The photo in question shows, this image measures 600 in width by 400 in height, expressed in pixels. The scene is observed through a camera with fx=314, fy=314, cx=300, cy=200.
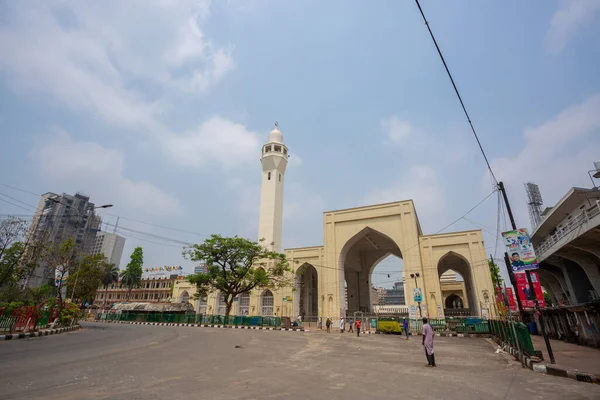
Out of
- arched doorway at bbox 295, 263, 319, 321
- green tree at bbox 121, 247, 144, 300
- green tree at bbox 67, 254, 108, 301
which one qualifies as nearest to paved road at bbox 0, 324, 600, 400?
green tree at bbox 67, 254, 108, 301

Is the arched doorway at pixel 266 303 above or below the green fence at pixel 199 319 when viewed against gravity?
above

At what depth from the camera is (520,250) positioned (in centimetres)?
983

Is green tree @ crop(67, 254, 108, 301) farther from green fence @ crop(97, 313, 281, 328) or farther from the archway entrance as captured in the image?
the archway entrance

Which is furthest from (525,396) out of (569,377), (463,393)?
(569,377)

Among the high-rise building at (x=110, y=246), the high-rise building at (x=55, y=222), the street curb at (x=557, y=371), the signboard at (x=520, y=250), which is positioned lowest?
the street curb at (x=557, y=371)

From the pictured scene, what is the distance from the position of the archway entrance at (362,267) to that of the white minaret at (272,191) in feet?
31.4

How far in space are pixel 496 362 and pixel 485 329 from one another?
1402 cm

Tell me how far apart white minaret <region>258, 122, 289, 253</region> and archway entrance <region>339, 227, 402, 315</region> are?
957 centimetres

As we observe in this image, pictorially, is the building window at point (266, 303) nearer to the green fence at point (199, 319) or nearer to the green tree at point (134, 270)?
the green fence at point (199, 319)

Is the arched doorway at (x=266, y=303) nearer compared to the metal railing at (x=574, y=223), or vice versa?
the metal railing at (x=574, y=223)

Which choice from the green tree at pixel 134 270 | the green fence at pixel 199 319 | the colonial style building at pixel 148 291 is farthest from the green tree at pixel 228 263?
the colonial style building at pixel 148 291

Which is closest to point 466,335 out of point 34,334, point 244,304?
point 244,304

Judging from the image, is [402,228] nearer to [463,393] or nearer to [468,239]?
[468,239]

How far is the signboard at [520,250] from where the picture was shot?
31.6ft
